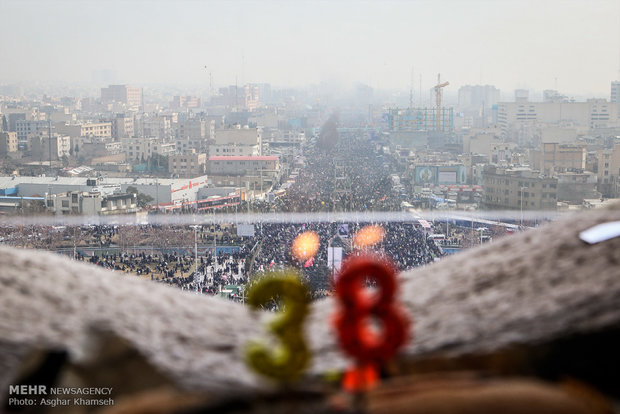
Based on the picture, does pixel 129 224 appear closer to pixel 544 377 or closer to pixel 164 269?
pixel 164 269

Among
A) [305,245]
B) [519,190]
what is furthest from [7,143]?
[519,190]

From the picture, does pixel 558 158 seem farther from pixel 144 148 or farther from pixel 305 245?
pixel 144 148

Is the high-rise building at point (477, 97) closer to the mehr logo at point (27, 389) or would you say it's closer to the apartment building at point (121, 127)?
the apartment building at point (121, 127)

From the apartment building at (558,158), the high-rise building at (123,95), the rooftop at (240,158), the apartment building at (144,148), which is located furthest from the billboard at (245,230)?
the high-rise building at (123,95)

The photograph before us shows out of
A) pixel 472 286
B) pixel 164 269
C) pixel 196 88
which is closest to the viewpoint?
pixel 472 286

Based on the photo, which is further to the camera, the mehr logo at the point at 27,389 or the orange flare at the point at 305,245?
the orange flare at the point at 305,245

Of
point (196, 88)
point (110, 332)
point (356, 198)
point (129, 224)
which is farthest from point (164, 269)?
point (196, 88)

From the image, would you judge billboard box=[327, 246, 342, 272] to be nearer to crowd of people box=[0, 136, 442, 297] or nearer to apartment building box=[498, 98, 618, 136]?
crowd of people box=[0, 136, 442, 297]
